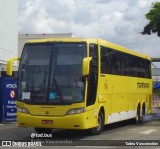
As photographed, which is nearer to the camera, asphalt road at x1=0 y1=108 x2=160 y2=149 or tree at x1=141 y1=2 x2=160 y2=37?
asphalt road at x1=0 y1=108 x2=160 y2=149

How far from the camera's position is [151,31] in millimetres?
38625

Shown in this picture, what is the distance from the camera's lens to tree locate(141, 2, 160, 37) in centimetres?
3806

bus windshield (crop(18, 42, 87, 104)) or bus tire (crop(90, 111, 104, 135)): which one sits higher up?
bus windshield (crop(18, 42, 87, 104))

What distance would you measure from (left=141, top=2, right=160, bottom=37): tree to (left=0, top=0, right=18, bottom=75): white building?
11.0 meters

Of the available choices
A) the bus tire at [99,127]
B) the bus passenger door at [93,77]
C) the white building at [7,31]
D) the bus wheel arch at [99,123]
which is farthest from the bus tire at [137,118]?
the white building at [7,31]

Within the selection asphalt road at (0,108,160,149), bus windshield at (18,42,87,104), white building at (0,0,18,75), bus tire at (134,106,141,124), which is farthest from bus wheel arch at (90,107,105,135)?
white building at (0,0,18,75)

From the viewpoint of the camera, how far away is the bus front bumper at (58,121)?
14.8m

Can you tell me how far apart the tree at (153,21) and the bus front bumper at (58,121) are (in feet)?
79.6

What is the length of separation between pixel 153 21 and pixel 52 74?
24662mm

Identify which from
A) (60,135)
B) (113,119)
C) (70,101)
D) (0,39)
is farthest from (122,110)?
(0,39)

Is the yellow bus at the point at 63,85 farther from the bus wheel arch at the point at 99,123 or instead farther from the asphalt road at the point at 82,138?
the asphalt road at the point at 82,138

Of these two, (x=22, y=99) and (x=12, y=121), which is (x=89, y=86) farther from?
(x=12, y=121)

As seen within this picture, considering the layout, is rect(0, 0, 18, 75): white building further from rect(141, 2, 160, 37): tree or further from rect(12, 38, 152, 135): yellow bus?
rect(12, 38, 152, 135): yellow bus

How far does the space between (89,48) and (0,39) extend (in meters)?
21.6
